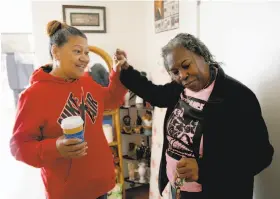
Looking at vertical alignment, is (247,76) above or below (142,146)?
above

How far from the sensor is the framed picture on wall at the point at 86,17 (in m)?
2.43

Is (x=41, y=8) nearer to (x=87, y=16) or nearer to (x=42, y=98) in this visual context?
(x=87, y=16)

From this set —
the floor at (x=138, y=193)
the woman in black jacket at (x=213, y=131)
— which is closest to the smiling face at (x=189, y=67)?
the woman in black jacket at (x=213, y=131)

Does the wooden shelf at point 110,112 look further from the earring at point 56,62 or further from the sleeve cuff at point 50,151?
the sleeve cuff at point 50,151

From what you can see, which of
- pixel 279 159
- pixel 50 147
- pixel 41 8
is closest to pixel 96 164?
pixel 50 147

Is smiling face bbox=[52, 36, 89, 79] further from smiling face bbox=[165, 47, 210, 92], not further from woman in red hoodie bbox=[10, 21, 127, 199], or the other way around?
smiling face bbox=[165, 47, 210, 92]

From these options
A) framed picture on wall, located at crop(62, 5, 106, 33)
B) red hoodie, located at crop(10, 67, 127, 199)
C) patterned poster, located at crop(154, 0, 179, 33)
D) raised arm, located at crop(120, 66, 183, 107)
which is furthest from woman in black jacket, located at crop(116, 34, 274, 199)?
framed picture on wall, located at crop(62, 5, 106, 33)

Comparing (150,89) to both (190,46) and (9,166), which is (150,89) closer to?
(190,46)

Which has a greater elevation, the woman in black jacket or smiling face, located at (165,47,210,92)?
smiling face, located at (165,47,210,92)

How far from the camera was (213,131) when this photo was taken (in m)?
1.02

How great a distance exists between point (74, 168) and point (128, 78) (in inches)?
20.1

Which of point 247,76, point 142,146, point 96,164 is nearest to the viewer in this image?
point 96,164

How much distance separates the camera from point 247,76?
1.32 metres

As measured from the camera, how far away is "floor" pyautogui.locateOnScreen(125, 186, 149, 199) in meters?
2.71
